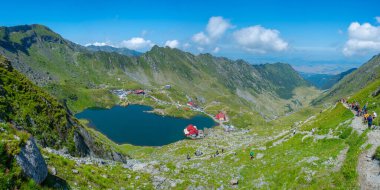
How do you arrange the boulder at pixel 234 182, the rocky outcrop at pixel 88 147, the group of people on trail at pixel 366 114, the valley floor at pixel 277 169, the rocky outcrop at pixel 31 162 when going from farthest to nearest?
the rocky outcrop at pixel 88 147, the boulder at pixel 234 182, the group of people on trail at pixel 366 114, the valley floor at pixel 277 169, the rocky outcrop at pixel 31 162

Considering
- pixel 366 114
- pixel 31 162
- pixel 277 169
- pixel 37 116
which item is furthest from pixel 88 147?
pixel 366 114

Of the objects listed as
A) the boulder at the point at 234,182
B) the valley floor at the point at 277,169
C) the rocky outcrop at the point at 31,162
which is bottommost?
the boulder at the point at 234,182

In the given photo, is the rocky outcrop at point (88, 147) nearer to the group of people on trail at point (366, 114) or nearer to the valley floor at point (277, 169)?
the valley floor at point (277, 169)

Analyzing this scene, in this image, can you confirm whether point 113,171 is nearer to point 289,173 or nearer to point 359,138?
point 289,173

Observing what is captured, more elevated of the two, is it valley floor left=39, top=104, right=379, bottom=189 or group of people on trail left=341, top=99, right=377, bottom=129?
group of people on trail left=341, top=99, right=377, bottom=129

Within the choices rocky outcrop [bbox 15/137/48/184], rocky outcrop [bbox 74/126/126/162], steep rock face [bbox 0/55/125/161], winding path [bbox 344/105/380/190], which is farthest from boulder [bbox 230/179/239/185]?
rocky outcrop [bbox 74/126/126/162]

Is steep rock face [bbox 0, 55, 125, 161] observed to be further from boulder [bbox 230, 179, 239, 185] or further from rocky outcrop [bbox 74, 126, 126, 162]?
boulder [bbox 230, 179, 239, 185]

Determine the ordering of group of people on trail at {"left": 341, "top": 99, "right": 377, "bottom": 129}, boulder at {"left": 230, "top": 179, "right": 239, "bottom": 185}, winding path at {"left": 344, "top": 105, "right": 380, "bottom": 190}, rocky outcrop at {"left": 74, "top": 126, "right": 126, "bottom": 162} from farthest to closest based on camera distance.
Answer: rocky outcrop at {"left": 74, "top": 126, "right": 126, "bottom": 162}
boulder at {"left": 230, "top": 179, "right": 239, "bottom": 185}
group of people on trail at {"left": 341, "top": 99, "right": 377, "bottom": 129}
winding path at {"left": 344, "top": 105, "right": 380, "bottom": 190}

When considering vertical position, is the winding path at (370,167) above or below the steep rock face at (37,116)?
below

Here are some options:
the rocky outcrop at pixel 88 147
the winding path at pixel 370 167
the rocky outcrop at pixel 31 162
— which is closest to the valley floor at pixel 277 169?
the winding path at pixel 370 167
